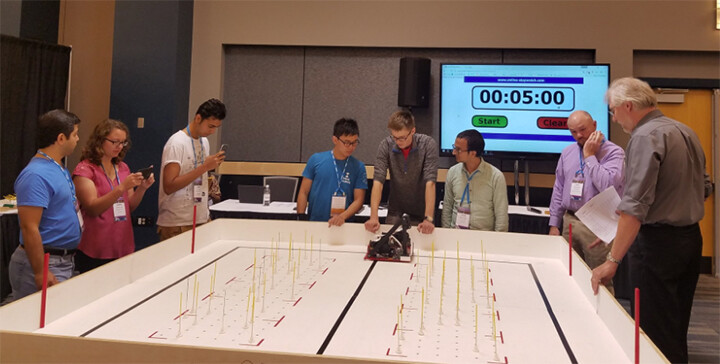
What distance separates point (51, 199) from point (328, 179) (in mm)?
1451

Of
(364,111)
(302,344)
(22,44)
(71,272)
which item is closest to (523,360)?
(302,344)

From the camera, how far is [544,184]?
491 centimetres

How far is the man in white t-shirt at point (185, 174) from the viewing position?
276 cm

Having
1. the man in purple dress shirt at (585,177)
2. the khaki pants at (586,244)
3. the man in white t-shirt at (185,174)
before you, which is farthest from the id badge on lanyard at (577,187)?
the man in white t-shirt at (185,174)

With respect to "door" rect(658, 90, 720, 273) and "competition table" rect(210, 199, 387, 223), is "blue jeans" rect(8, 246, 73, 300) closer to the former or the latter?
"competition table" rect(210, 199, 387, 223)

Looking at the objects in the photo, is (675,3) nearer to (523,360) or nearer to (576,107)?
(576,107)

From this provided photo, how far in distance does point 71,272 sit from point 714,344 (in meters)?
3.79

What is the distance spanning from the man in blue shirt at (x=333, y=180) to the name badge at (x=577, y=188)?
125 cm

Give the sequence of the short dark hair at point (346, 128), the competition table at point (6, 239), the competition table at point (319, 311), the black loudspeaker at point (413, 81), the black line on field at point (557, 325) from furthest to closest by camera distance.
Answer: the black loudspeaker at point (413, 81) < the competition table at point (6, 239) < the short dark hair at point (346, 128) < the black line on field at point (557, 325) < the competition table at point (319, 311)

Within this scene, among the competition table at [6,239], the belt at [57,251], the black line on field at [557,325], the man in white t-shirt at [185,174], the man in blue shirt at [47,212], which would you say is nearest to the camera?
the black line on field at [557,325]

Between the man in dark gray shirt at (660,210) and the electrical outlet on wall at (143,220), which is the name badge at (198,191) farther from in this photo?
the electrical outlet on wall at (143,220)

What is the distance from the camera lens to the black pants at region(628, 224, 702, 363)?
2.17m

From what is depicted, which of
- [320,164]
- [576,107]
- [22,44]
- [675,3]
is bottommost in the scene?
[320,164]

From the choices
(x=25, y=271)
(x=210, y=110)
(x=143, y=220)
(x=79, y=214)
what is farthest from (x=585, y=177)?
(x=143, y=220)
